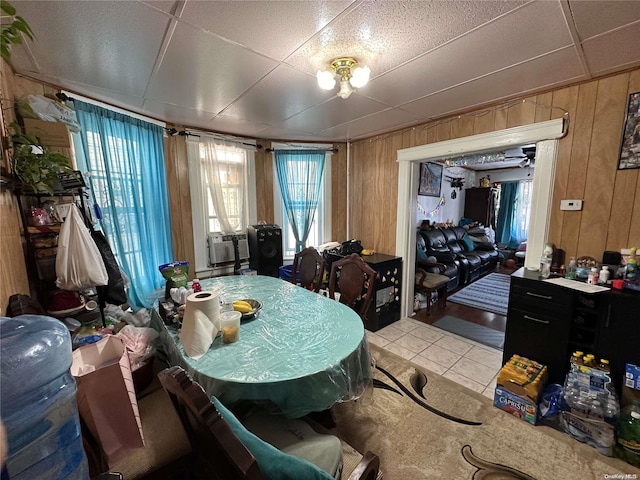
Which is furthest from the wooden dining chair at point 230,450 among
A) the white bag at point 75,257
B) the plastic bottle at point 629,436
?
the plastic bottle at point 629,436

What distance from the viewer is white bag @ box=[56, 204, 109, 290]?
5.35 feet

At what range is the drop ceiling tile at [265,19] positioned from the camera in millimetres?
1206

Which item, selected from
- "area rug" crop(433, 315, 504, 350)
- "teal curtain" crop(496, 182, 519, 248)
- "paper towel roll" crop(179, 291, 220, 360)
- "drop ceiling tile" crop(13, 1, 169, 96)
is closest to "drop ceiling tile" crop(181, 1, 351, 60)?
"drop ceiling tile" crop(13, 1, 169, 96)

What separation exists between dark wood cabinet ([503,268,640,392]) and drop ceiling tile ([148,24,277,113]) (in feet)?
8.17

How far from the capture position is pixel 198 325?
1.23m

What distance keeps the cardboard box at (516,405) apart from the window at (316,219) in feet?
→ 8.89

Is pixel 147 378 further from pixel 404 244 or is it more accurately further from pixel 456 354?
pixel 404 244

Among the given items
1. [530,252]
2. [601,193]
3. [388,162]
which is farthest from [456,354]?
[388,162]

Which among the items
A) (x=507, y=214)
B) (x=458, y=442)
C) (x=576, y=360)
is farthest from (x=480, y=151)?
(x=507, y=214)

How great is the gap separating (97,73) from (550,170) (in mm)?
3485

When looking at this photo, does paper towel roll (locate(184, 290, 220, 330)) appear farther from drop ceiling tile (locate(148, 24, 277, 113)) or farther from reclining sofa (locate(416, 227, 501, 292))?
reclining sofa (locate(416, 227, 501, 292))

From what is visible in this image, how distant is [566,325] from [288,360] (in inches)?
77.8

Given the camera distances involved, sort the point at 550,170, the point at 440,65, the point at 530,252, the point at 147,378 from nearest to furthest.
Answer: the point at 147,378, the point at 440,65, the point at 550,170, the point at 530,252

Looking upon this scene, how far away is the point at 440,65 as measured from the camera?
173cm
